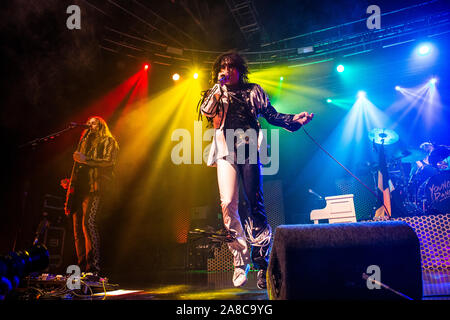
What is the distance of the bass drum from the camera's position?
5887 mm

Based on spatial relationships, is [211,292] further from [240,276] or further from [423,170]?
[423,170]

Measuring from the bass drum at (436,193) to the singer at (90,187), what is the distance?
6077 mm

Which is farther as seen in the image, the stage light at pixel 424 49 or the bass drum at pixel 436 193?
the stage light at pixel 424 49

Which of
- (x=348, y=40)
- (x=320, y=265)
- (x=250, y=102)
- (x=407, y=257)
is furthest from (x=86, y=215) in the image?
(x=348, y=40)

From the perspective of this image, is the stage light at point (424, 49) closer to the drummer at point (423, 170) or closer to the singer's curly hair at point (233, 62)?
the drummer at point (423, 170)

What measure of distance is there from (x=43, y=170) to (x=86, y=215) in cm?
191

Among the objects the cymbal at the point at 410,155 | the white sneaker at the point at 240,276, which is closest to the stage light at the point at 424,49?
the cymbal at the point at 410,155

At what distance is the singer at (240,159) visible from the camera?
2617 mm

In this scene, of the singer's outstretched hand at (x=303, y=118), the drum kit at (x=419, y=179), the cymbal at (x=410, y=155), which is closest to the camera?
the singer's outstretched hand at (x=303, y=118)

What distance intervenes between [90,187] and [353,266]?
12.8 ft

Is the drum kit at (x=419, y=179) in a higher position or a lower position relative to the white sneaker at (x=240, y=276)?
higher

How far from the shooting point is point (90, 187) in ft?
13.9

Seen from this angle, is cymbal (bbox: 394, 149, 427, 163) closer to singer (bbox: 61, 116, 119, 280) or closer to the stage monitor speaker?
singer (bbox: 61, 116, 119, 280)

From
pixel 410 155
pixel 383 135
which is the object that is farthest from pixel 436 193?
pixel 410 155
